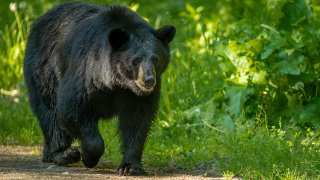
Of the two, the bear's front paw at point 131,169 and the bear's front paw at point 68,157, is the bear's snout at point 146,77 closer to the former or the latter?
the bear's front paw at point 131,169

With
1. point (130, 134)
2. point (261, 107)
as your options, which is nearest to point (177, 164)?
point (130, 134)

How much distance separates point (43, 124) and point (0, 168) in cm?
109

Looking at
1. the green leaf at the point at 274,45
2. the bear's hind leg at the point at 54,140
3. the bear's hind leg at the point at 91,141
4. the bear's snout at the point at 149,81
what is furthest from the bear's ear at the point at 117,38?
the green leaf at the point at 274,45

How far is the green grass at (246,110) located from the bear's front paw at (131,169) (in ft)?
1.93

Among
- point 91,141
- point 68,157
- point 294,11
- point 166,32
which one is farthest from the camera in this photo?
point 294,11

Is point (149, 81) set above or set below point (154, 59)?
below

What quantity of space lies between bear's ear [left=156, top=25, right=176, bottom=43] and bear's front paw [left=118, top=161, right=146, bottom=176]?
1.16 metres

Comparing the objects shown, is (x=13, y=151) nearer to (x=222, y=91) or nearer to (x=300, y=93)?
(x=222, y=91)

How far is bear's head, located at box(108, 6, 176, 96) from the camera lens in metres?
7.13

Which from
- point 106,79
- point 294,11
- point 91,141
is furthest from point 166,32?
point 294,11

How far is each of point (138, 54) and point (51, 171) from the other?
1331 mm

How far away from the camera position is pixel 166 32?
7438 millimetres

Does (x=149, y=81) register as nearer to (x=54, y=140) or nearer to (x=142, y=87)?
(x=142, y=87)

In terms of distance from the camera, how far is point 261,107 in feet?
28.8
